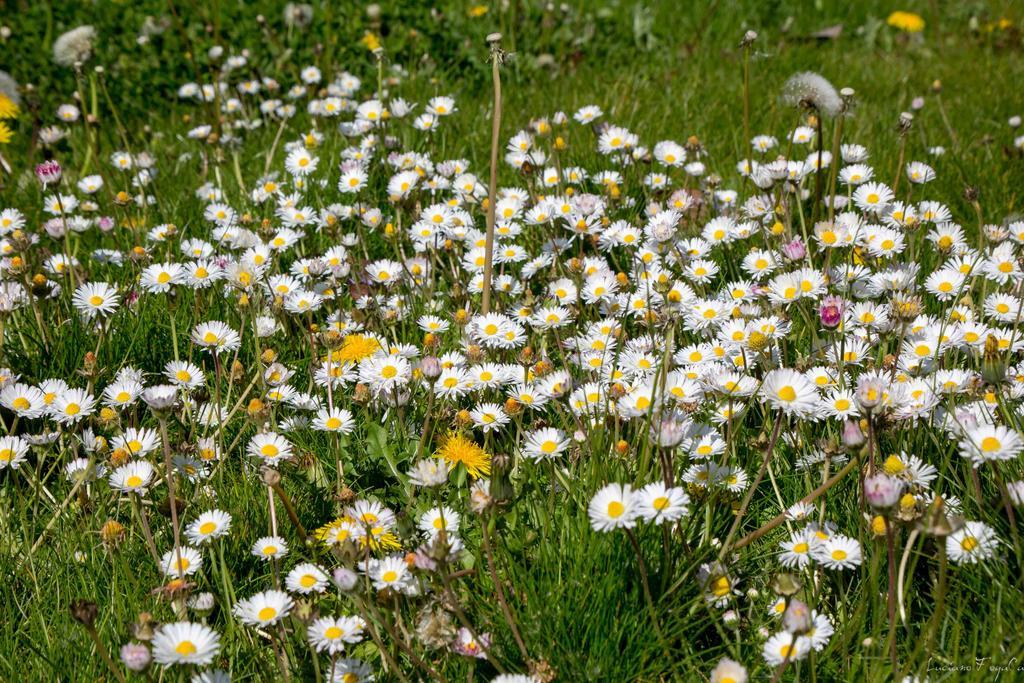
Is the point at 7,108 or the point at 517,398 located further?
the point at 7,108

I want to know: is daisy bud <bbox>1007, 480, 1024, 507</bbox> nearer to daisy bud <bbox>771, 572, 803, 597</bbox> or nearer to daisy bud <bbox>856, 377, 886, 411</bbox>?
daisy bud <bbox>856, 377, 886, 411</bbox>

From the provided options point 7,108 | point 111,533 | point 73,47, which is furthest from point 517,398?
point 73,47

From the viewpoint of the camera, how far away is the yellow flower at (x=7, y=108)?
3.95 m

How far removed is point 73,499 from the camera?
2.17 metres

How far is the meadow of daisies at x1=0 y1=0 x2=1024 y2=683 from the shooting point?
5.55ft

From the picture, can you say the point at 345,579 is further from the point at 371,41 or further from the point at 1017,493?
the point at 371,41

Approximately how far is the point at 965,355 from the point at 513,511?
110 cm

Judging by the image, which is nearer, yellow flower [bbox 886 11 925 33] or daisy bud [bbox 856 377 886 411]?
daisy bud [bbox 856 377 886 411]

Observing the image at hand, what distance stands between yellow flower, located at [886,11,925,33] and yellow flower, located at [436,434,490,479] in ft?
15.0

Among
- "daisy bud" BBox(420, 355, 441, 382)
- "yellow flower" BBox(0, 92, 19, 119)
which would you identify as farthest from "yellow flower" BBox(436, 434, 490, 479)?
"yellow flower" BBox(0, 92, 19, 119)

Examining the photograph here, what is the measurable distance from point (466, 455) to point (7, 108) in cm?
292

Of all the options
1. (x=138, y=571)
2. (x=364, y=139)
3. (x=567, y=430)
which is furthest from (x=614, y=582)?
(x=364, y=139)

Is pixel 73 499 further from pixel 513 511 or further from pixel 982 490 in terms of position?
pixel 982 490

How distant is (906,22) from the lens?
5.61 m
